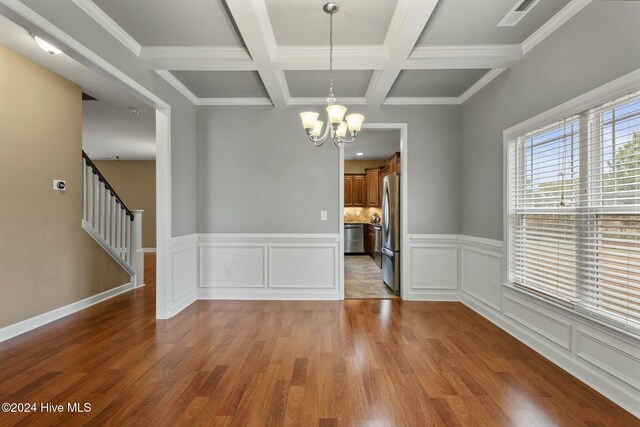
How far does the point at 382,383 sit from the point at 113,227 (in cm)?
432

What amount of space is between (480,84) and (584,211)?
2.01m

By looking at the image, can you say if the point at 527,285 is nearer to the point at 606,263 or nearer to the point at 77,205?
the point at 606,263

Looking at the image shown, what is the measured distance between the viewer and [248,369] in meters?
2.33

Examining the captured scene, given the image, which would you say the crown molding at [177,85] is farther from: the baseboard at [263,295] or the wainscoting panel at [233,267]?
the baseboard at [263,295]

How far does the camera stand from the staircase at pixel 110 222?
160 inches

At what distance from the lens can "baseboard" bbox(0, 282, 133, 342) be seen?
2.91m

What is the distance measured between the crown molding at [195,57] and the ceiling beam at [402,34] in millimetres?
1300

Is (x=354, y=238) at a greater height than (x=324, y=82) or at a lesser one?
lesser

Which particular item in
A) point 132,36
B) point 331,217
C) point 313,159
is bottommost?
point 331,217

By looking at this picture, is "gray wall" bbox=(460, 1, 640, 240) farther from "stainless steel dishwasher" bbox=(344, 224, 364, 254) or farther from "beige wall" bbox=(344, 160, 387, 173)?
"beige wall" bbox=(344, 160, 387, 173)

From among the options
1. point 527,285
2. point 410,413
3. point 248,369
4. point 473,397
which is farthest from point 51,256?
point 527,285

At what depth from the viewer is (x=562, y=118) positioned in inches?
94.7

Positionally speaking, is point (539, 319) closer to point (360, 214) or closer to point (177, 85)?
point (177, 85)

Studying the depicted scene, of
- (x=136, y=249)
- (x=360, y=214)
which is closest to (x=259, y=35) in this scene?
(x=136, y=249)
